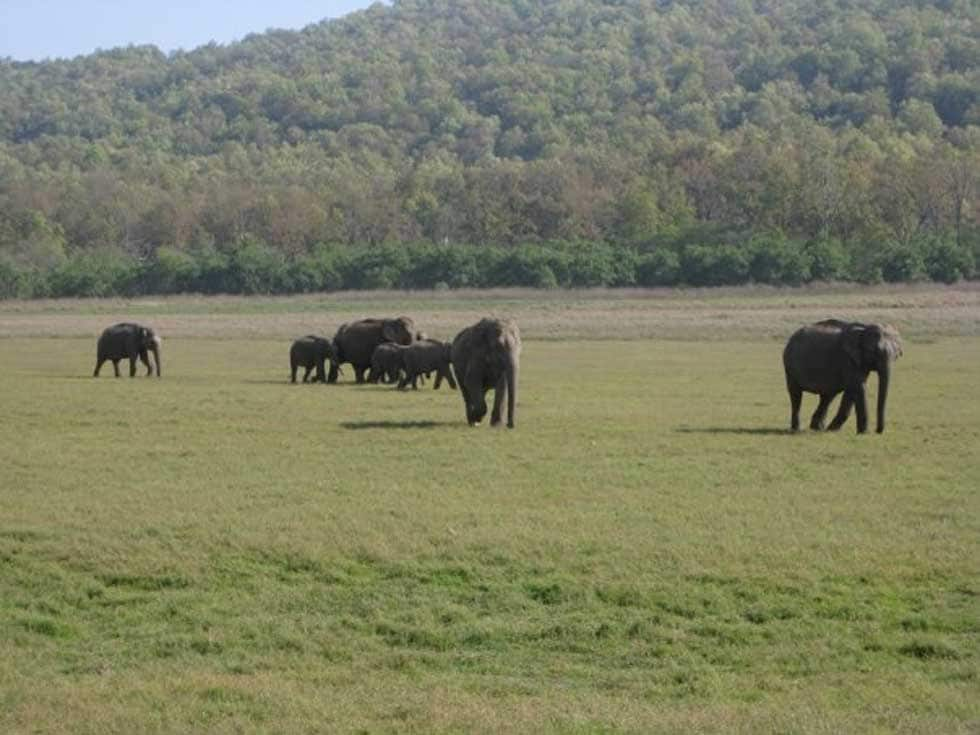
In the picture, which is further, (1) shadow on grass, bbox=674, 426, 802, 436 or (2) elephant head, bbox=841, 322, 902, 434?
(1) shadow on grass, bbox=674, 426, 802, 436

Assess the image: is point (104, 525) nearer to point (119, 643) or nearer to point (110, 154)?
point (119, 643)

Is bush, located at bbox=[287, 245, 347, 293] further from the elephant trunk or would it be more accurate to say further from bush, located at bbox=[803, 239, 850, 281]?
the elephant trunk

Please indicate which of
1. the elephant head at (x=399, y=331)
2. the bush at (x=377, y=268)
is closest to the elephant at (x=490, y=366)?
the elephant head at (x=399, y=331)

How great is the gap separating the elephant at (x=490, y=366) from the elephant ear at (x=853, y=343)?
4915 millimetres

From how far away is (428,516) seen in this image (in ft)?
56.1

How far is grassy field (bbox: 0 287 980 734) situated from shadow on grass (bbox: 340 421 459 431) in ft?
0.31

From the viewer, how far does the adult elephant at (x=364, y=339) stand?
38.5 metres

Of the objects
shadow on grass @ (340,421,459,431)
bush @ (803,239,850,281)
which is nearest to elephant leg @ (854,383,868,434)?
shadow on grass @ (340,421,459,431)

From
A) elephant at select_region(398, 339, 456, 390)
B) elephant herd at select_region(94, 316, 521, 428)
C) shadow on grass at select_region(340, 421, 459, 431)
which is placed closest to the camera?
shadow on grass at select_region(340, 421, 459, 431)

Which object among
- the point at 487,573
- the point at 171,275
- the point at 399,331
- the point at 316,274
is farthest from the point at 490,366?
the point at 171,275

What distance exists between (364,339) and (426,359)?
483cm

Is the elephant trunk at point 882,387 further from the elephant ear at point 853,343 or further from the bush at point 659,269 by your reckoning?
the bush at point 659,269

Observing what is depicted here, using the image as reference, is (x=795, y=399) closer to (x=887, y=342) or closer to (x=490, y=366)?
(x=887, y=342)

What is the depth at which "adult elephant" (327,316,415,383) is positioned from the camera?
38469mm
